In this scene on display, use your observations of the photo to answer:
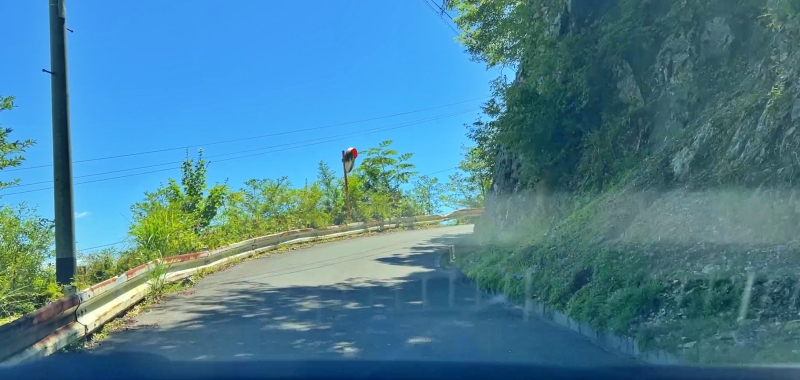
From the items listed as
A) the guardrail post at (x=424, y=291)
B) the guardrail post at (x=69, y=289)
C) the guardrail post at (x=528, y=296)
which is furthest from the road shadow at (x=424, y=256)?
the guardrail post at (x=69, y=289)

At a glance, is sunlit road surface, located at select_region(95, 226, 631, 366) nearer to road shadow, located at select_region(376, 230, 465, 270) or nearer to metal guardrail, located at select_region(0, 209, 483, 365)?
metal guardrail, located at select_region(0, 209, 483, 365)

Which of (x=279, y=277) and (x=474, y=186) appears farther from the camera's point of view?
(x=474, y=186)

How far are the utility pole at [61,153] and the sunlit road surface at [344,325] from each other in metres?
1.46

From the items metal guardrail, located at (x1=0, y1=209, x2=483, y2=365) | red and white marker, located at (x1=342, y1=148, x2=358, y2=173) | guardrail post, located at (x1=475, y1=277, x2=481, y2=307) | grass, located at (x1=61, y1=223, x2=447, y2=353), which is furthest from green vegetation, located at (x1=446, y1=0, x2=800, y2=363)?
red and white marker, located at (x1=342, y1=148, x2=358, y2=173)

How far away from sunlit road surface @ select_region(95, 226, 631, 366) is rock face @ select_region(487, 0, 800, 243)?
138 inches

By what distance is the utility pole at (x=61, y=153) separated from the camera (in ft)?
33.2

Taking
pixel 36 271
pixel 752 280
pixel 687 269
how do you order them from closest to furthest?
pixel 752 280 → pixel 687 269 → pixel 36 271

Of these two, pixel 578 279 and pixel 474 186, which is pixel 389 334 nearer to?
pixel 578 279

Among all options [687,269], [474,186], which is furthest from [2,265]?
[474,186]

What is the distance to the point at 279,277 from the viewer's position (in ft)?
53.6

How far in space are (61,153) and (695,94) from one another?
11588 mm

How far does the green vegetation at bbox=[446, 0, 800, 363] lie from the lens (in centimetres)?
788

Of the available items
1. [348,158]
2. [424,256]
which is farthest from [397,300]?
→ [348,158]

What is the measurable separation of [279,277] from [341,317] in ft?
20.1
